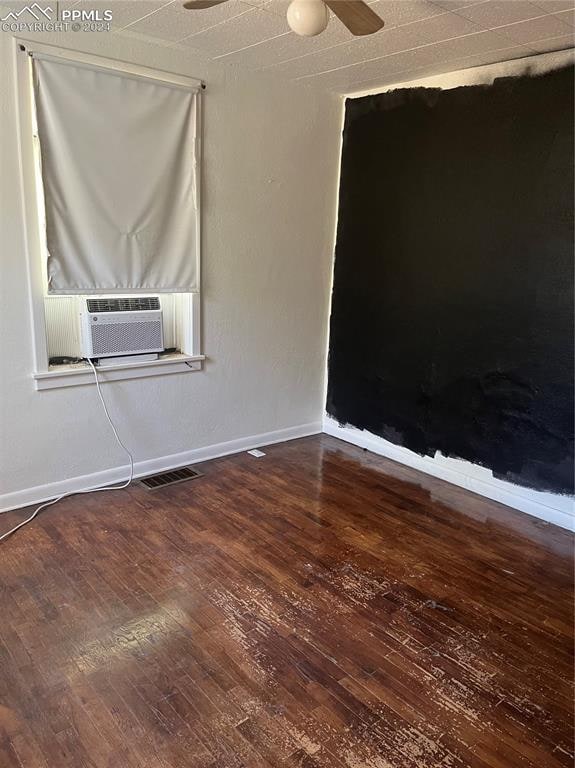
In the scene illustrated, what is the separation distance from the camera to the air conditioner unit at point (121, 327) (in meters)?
3.07

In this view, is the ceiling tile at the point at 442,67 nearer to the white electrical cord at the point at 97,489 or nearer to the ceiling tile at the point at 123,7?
the ceiling tile at the point at 123,7

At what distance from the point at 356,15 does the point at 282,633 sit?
2.32 m

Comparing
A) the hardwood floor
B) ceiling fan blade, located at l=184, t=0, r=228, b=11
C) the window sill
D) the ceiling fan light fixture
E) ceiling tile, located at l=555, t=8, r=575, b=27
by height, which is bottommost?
the hardwood floor

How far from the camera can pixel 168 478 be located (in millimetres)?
3418

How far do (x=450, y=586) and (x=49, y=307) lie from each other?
8.25 feet

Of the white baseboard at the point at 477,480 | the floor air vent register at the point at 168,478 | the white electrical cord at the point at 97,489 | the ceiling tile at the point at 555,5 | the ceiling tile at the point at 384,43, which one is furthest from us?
the floor air vent register at the point at 168,478

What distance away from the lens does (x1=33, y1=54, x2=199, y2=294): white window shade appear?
8.99 ft

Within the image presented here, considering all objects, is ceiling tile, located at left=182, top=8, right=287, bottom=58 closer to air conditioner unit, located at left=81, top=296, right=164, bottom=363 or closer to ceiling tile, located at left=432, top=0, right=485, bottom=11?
ceiling tile, located at left=432, top=0, right=485, bottom=11

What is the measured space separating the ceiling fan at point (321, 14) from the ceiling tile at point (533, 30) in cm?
89

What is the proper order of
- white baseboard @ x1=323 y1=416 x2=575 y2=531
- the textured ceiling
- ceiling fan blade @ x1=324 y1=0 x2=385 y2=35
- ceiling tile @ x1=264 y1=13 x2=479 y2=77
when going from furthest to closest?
white baseboard @ x1=323 y1=416 x2=575 y2=531
ceiling tile @ x1=264 y1=13 x2=479 y2=77
the textured ceiling
ceiling fan blade @ x1=324 y1=0 x2=385 y2=35

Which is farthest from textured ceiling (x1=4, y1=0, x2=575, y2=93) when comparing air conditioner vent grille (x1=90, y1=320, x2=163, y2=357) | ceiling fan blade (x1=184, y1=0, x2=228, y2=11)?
air conditioner vent grille (x1=90, y1=320, x2=163, y2=357)

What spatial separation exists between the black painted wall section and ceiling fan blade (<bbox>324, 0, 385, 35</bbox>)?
132 cm

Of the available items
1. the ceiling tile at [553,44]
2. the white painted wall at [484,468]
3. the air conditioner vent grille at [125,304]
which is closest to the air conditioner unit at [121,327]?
the air conditioner vent grille at [125,304]

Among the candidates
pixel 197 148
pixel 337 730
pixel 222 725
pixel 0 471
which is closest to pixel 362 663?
pixel 337 730
